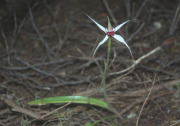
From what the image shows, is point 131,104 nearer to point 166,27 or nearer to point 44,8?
point 166,27

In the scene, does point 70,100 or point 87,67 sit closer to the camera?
point 70,100

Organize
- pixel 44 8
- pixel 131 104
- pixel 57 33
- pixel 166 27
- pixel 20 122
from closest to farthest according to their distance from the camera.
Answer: pixel 20 122
pixel 131 104
pixel 166 27
pixel 57 33
pixel 44 8

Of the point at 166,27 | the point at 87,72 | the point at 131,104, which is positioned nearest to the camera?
the point at 131,104

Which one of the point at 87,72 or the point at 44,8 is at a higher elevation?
the point at 44,8

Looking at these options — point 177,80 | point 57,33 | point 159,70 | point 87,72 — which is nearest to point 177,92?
point 177,80

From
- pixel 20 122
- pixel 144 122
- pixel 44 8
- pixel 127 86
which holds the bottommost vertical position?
pixel 144 122

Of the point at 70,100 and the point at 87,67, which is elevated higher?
the point at 87,67

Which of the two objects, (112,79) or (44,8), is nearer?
(112,79)
